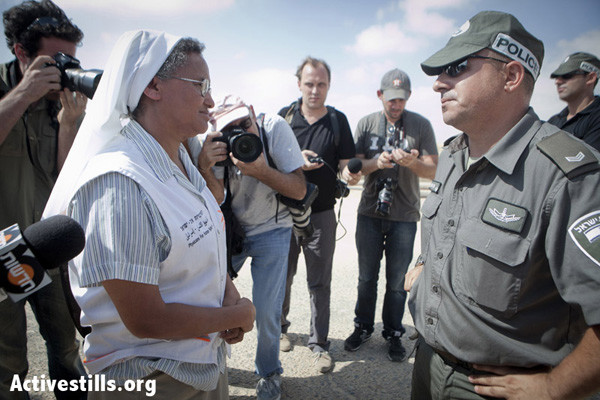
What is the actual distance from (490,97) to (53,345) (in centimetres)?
325

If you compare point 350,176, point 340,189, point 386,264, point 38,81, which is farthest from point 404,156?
point 38,81

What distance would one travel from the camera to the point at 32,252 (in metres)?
0.86

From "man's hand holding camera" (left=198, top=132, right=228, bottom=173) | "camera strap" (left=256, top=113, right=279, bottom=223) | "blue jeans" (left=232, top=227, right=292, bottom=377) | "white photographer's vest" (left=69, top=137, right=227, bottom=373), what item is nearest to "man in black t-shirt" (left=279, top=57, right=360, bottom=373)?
"camera strap" (left=256, top=113, right=279, bottom=223)

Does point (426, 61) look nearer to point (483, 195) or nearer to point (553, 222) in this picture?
point (483, 195)

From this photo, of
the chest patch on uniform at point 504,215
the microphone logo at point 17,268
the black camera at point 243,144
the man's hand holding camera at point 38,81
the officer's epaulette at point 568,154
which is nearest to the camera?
the microphone logo at point 17,268

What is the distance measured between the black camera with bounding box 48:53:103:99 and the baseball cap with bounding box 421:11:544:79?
180 cm

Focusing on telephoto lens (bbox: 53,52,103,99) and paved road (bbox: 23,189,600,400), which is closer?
telephoto lens (bbox: 53,52,103,99)

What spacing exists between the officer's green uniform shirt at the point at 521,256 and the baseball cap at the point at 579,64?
4292 millimetres

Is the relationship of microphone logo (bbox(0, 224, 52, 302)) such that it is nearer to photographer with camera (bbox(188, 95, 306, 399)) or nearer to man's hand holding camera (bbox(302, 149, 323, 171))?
photographer with camera (bbox(188, 95, 306, 399))

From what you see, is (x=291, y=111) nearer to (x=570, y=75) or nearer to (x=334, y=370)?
(x=334, y=370)

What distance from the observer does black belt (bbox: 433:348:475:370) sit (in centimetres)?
162

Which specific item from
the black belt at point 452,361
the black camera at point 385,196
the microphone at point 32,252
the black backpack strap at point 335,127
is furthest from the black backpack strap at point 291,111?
the microphone at point 32,252

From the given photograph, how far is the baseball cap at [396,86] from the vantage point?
398 centimetres

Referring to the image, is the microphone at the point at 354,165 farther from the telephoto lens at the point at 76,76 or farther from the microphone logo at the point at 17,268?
the microphone logo at the point at 17,268
